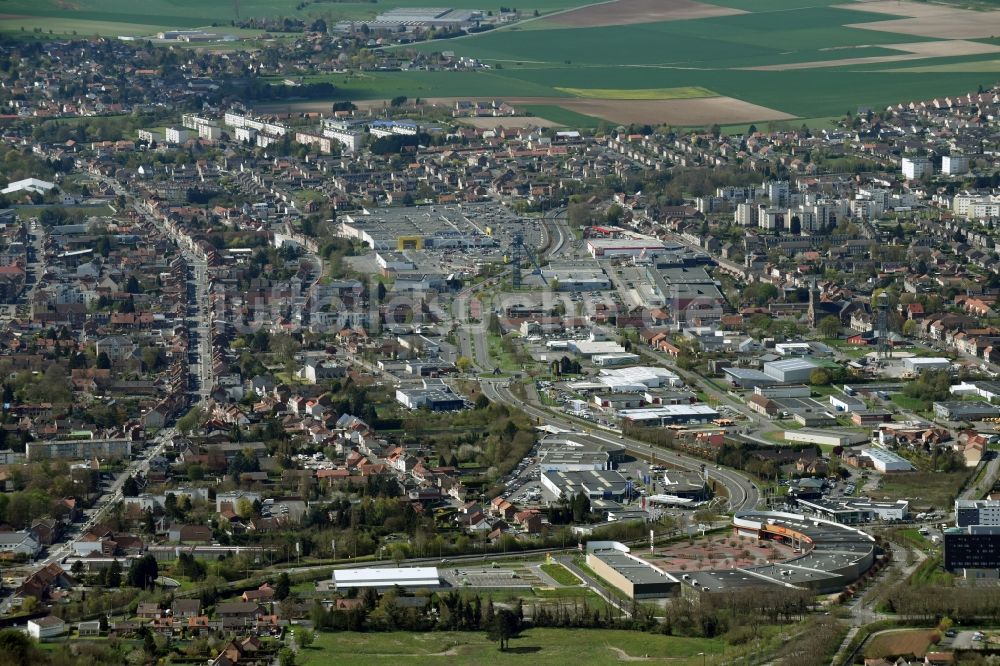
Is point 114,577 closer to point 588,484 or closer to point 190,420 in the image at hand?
point 588,484

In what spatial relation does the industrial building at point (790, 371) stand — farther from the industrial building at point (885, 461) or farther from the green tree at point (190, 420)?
the green tree at point (190, 420)

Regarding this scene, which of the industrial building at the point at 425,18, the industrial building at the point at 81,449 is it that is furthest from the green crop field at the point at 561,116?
the industrial building at the point at 81,449

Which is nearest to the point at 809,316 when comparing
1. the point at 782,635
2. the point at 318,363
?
the point at 318,363

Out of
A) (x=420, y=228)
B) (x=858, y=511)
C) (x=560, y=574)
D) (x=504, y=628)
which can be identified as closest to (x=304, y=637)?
(x=504, y=628)

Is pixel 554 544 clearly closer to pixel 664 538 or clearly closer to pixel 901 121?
pixel 664 538

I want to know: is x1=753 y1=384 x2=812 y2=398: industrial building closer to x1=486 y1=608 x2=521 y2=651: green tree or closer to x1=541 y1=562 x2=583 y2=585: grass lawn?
x1=541 y1=562 x2=583 y2=585: grass lawn

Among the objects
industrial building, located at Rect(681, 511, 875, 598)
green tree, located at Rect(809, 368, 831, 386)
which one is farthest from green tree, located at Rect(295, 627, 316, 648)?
green tree, located at Rect(809, 368, 831, 386)

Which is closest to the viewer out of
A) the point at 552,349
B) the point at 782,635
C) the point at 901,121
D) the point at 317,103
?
the point at 782,635
